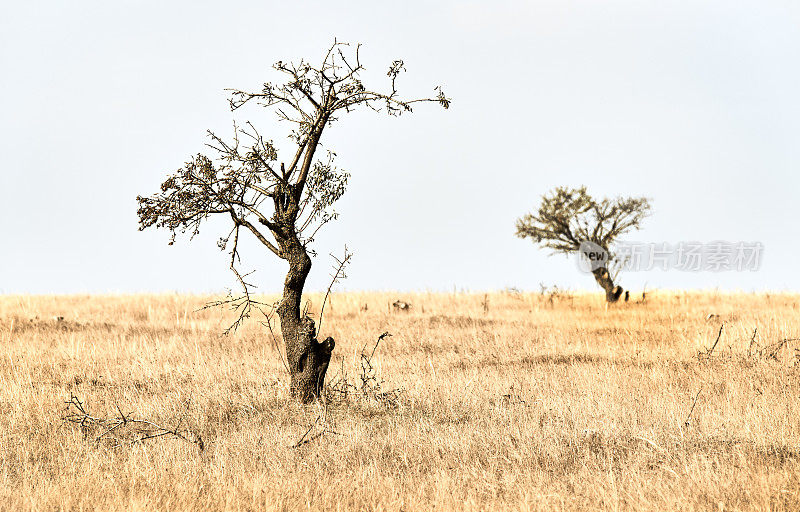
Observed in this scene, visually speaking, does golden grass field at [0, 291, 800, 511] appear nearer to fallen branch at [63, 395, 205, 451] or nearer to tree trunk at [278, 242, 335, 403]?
fallen branch at [63, 395, 205, 451]

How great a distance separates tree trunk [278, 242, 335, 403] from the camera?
9.67m

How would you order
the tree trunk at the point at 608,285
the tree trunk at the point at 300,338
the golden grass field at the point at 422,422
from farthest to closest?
the tree trunk at the point at 608,285 < the tree trunk at the point at 300,338 < the golden grass field at the point at 422,422

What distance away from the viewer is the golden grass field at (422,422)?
6.26m

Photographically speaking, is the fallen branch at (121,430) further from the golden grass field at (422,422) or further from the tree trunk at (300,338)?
the tree trunk at (300,338)

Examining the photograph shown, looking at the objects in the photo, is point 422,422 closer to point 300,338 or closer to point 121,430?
point 300,338

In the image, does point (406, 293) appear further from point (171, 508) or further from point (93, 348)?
point (171, 508)

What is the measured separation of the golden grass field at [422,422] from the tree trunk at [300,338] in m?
0.35

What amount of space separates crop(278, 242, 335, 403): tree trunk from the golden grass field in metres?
0.35

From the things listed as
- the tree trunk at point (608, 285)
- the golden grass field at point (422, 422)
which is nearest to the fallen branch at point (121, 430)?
the golden grass field at point (422, 422)

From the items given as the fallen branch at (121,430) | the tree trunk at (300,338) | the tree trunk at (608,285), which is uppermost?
the tree trunk at (608,285)

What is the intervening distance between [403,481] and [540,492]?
51.5 inches

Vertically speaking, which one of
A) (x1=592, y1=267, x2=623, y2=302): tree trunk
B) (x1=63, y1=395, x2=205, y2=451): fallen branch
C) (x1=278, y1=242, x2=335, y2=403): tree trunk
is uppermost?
(x1=592, y1=267, x2=623, y2=302): tree trunk

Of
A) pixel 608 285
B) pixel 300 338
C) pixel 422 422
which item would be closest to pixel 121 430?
pixel 300 338

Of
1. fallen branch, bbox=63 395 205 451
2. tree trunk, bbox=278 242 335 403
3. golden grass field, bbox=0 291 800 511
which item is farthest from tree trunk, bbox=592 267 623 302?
fallen branch, bbox=63 395 205 451
